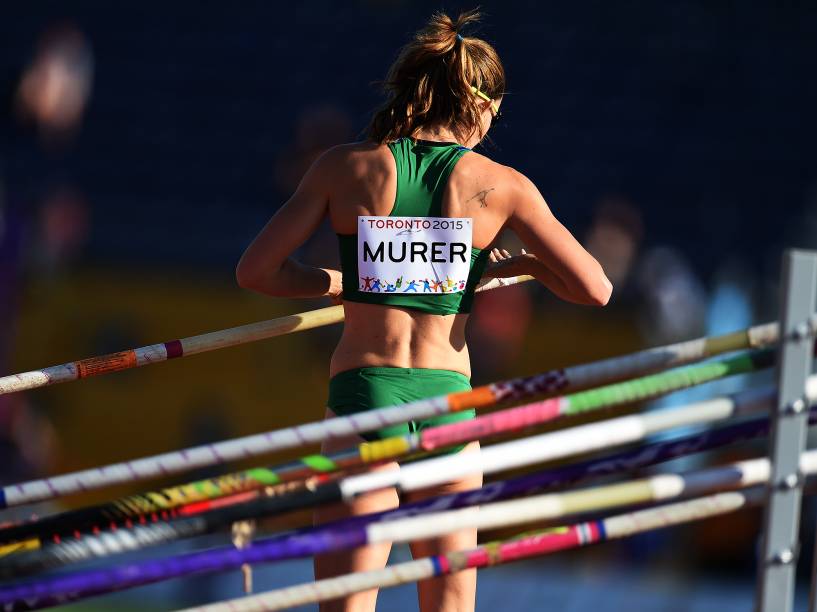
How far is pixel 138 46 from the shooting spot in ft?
37.0

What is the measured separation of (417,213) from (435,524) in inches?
34.6

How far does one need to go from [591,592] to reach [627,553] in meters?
0.42

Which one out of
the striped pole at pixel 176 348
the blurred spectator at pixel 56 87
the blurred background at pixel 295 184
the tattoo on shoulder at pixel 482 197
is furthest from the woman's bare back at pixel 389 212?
the blurred spectator at pixel 56 87

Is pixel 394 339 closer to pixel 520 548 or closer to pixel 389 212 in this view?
pixel 389 212

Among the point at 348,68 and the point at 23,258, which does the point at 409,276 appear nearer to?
the point at 23,258

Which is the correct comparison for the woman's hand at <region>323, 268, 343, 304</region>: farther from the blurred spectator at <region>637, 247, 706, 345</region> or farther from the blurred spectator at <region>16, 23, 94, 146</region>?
the blurred spectator at <region>16, 23, 94, 146</region>

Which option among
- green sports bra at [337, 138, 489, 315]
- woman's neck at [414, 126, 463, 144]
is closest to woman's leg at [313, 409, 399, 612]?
green sports bra at [337, 138, 489, 315]

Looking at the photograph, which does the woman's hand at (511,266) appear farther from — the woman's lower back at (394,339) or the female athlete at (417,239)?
the woman's lower back at (394,339)

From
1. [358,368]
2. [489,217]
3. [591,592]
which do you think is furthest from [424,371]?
[591,592]

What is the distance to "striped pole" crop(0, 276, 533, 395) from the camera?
3.07 m

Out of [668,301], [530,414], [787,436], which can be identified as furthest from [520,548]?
[668,301]

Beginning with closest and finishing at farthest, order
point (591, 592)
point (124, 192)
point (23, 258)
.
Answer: point (591, 592)
point (23, 258)
point (124, 192)

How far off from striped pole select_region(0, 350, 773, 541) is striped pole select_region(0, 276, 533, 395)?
31.3 inches

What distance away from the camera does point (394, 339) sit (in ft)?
9.64
